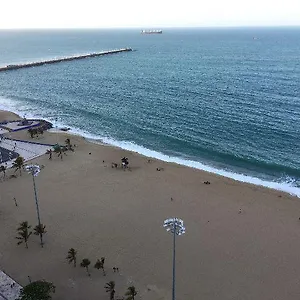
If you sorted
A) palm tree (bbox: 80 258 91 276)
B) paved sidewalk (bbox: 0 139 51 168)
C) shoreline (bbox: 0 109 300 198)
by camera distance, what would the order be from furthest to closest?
1. paved sidewalk (bbox: 0 139 51 168)
2. shoreline (bbox: 0 109 300 198)
3. palm tree (bbox: 80 258 91 276)

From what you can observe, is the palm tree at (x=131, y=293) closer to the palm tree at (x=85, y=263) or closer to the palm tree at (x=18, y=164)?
the palm tree at (x=85, y=263)

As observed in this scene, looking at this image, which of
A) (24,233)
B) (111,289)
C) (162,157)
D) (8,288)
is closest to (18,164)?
(24,233)

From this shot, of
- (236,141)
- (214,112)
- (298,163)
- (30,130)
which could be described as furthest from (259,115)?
(30,130)

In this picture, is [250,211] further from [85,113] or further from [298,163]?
[85,113]

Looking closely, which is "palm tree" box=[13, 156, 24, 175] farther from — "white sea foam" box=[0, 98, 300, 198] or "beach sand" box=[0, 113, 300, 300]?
"white sea foam" box=[0, 98, 300, 198]

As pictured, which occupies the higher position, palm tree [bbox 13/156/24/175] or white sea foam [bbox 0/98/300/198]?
palm tree [bbox 13/156/24/175]

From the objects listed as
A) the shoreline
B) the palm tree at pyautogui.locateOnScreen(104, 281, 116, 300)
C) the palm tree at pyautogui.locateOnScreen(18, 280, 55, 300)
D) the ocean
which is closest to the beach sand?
the palm tree at pyautogui.locateOnScreen(104, 281, 116, 300)
